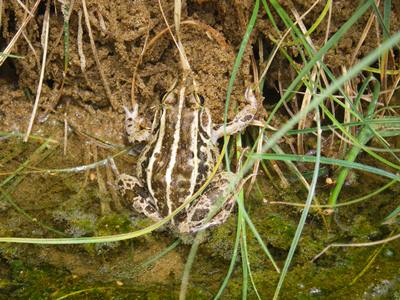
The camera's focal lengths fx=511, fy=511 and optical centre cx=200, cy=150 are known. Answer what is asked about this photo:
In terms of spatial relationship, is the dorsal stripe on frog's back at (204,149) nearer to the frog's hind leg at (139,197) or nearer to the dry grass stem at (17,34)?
the frog's hind leg at (139,197)

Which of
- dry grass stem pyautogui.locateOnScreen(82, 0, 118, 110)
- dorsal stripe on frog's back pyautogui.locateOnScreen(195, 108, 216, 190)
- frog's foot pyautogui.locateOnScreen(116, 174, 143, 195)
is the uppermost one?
dry grass stem pyautogui.locateOnScreen(82, 0, 118, 110)

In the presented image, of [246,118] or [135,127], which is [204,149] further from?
[135,127]

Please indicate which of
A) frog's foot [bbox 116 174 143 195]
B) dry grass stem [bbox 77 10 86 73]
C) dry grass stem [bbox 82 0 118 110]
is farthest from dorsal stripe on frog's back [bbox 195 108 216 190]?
dry grass stem [bbox 77 10 86 73]

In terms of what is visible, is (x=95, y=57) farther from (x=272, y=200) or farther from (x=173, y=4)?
(x=272, y=200)

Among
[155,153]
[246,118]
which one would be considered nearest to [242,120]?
[246,118]

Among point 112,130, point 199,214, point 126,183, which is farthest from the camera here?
point 112,130

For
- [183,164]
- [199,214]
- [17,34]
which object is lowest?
[199,214]

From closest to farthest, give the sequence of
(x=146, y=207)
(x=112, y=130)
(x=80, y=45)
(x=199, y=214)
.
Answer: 1. (x=199, y=214)
2. (x=146, y=207)
3. (x=80, y=45)
4. (x=112, y=130)

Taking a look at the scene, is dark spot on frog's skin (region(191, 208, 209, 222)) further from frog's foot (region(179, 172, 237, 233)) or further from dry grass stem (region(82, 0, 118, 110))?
dry grass stem (region(82, 0, 118, 110))

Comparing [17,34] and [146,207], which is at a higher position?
[17,34]
